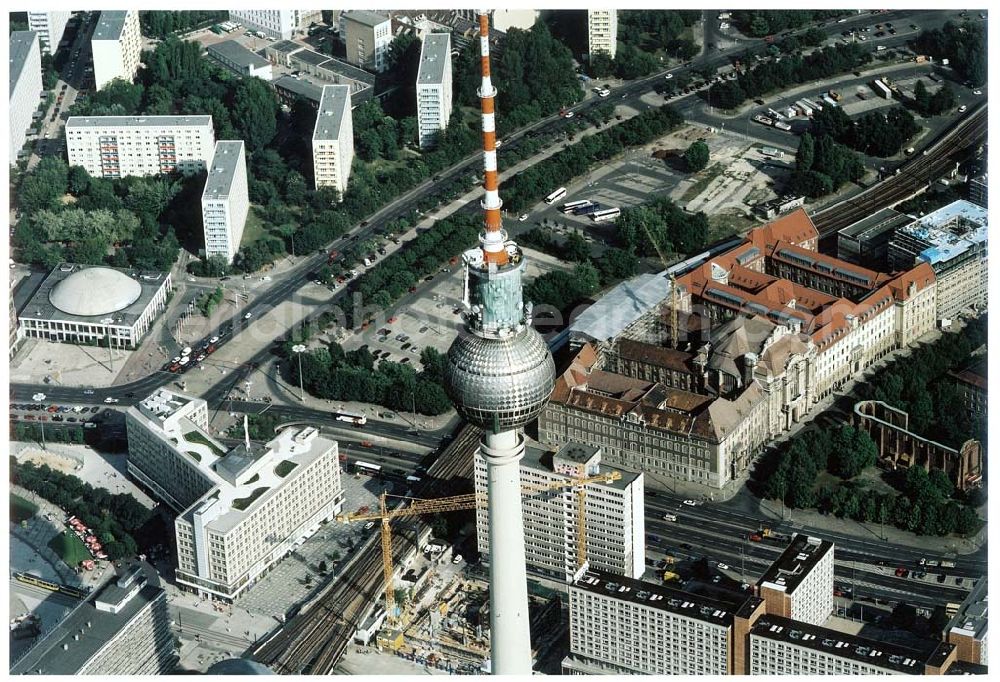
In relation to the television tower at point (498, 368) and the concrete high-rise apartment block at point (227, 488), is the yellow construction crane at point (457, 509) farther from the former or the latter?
the television tower at point (498, 368)

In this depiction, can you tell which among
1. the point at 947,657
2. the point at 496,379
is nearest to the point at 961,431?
the point at 947,657

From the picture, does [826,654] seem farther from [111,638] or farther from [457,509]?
[111,638]

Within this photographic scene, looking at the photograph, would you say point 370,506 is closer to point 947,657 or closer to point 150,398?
point 150,398

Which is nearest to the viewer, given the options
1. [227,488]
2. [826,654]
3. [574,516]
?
[826,654]

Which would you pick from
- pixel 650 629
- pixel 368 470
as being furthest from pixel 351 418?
pixel 650 629

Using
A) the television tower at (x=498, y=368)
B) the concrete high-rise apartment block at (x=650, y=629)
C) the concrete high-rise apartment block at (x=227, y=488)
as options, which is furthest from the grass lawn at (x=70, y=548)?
the television tower at (x=498, y=368)

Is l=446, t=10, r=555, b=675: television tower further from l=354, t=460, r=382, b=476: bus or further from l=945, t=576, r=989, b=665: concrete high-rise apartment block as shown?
l=354, t=460, r=382, b=476: bus
